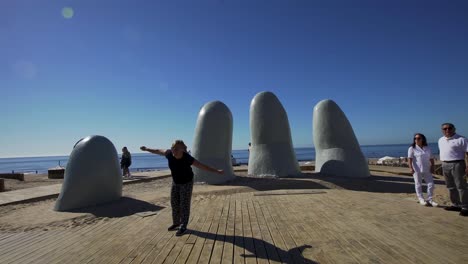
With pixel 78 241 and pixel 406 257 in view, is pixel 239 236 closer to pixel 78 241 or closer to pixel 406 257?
pixel 406 257

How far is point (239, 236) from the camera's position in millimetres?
4496

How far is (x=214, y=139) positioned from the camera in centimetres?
1329

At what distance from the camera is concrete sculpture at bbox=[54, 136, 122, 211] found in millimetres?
8599

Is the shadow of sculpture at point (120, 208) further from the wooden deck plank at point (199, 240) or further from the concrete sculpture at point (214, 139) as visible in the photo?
the concrete sculpture at point (214, 139)

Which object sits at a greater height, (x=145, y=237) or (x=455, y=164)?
(x=455, y=164)

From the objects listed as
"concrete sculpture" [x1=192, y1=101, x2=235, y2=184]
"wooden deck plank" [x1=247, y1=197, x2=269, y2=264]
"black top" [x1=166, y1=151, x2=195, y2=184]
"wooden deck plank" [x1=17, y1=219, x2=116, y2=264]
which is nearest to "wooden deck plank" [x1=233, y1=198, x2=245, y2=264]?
"wooden deck plank" [x1=247, y1=197, x2=269, y2=264]

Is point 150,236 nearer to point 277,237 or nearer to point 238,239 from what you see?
point 238,239

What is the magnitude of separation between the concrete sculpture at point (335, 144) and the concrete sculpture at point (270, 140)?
1.63 metres

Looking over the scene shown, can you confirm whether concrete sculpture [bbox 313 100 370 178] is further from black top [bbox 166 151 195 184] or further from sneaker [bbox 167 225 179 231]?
black top [bbox 166 151 195 184]

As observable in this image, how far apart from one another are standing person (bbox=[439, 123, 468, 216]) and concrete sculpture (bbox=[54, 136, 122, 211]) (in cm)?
883

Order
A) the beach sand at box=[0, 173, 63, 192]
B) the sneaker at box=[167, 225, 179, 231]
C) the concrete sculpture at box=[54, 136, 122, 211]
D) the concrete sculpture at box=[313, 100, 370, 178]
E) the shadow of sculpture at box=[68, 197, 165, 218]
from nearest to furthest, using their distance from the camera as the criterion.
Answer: the sneaker at box=[167, 225, 179, 231] → the shadow of sculpture at box=[68, 197, 165, 218] → the concrete sculpture at box=[54, 136, 122, 211] → the concrete sculpture at box=[313, 100, 370, 178] → the beach sand at box=[0, 173, 63, 192]

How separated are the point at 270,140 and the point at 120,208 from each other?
7782 millimetres

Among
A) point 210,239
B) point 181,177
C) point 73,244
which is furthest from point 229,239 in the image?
point 73,244

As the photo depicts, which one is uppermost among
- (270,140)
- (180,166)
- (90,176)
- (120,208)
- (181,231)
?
(270,140)
